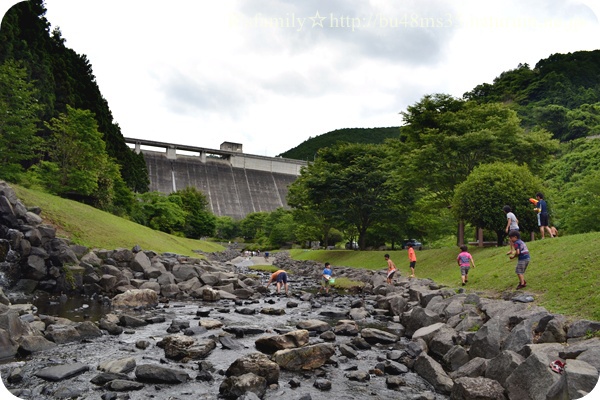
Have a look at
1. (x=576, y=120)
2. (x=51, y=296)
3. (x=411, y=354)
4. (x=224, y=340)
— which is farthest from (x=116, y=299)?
(x=576, y=120)

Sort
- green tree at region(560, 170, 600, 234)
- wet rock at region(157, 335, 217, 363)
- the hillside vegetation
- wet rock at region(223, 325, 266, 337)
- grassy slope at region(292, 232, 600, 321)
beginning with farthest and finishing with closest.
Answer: green tree at region(560, 170, 600, 234)
wet rock at region(223, 325, 266, 337)
the hillside vegetation
grassy slope at region(292, 232, 600, 321)
wet rock at region(157, 335, 217, 363)

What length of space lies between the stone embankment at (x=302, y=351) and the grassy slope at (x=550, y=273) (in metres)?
0.85

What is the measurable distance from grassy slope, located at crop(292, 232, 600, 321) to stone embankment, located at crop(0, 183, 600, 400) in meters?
0.85

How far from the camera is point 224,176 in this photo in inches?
4537

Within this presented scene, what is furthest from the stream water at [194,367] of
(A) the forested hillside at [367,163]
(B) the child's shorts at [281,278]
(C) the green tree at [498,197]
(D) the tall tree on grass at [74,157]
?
(D) the tall tree on grass at [74,157]

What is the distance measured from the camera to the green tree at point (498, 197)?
70.2 ft

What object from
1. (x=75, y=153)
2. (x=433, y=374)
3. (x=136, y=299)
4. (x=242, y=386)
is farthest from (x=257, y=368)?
(x=75, y=153)

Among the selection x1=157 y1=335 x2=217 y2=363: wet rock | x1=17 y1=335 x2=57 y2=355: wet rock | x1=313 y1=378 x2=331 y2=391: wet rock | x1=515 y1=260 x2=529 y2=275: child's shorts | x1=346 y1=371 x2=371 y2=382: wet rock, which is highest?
x1=515 y1=260 x2=529 y2=275: child's shorts

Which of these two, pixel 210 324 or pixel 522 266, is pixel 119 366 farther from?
pixel 522 266

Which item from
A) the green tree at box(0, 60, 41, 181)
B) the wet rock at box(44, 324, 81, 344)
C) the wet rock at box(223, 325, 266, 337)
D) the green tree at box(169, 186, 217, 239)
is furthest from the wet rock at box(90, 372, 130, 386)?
the green tree at box(169, 186, 217, 239)

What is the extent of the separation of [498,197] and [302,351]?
17.1 m

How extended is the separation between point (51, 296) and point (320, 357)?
13.0 m

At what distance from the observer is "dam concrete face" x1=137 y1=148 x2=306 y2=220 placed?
348 ft

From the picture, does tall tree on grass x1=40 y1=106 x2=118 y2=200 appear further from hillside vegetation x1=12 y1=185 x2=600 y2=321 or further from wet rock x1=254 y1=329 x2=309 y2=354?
wet rock x1=254 y1=329 x2=309 y2=354
